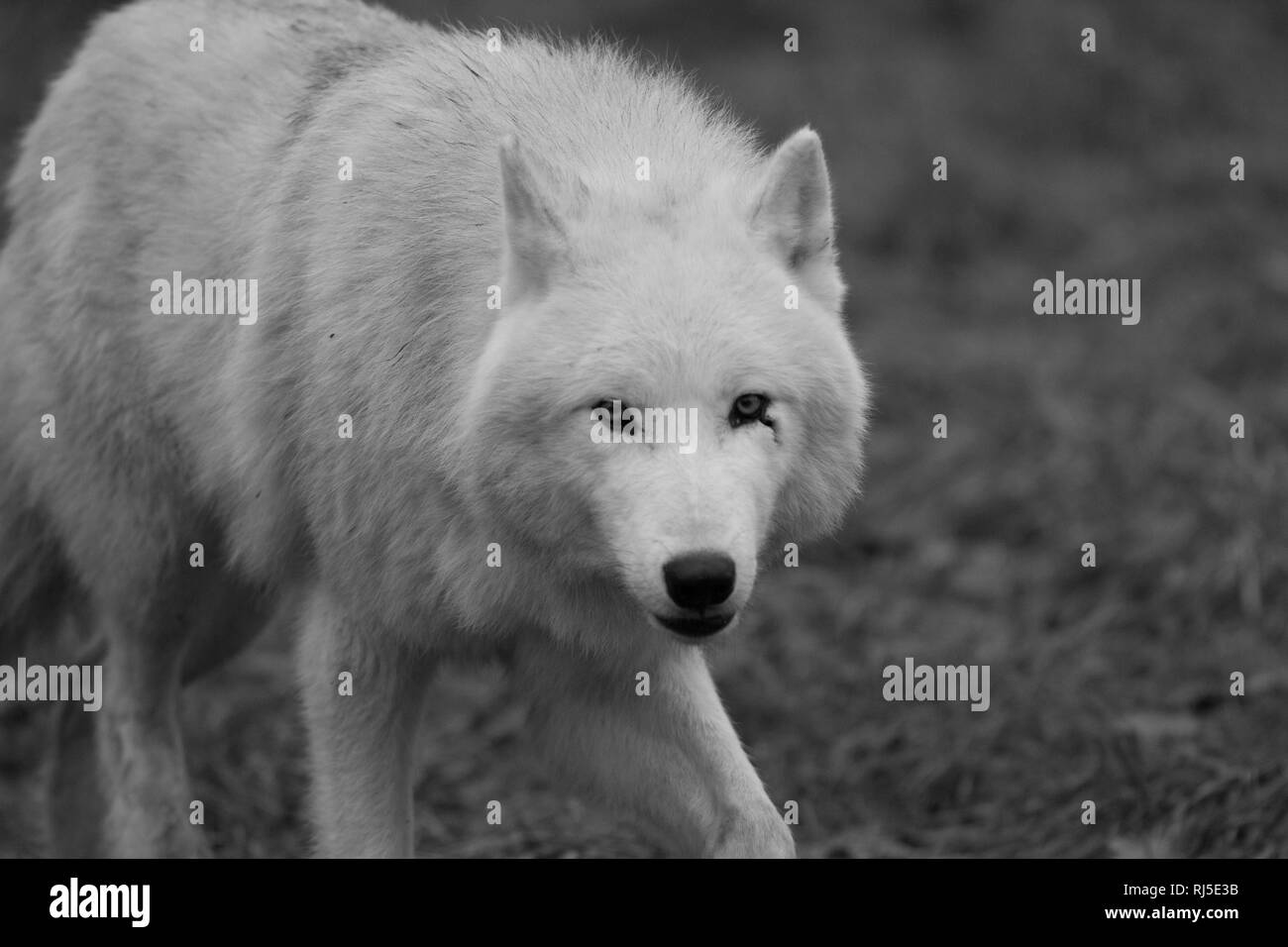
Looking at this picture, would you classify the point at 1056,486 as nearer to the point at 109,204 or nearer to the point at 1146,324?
the point at 1146,324

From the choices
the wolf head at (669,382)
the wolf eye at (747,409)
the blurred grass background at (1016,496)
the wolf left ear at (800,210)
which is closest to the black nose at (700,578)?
the wolf head at (669,382)

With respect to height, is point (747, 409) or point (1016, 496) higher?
point (1016, 496)

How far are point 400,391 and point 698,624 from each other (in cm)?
113

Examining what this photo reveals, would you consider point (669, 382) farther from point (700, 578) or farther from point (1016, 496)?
point (1016, 496)

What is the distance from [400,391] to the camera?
463 cm

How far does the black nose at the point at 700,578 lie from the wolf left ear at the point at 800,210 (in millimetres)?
946

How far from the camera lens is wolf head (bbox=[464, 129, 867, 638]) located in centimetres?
398

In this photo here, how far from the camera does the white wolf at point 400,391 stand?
4.16m

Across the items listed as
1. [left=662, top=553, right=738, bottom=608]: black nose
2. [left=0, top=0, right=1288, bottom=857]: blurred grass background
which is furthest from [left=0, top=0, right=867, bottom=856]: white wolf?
[left=0, top=0, right=1288, bottom=857]: blurred grass background

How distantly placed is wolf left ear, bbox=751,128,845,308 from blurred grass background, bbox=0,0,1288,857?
1.55 metres

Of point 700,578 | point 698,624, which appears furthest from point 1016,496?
point 700,578
